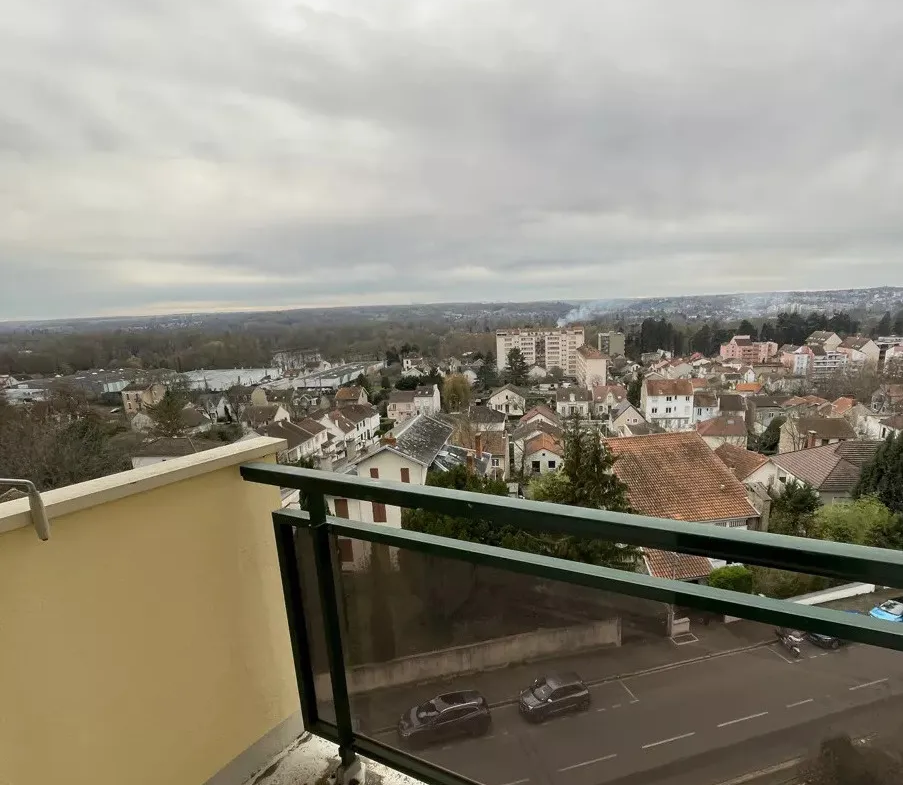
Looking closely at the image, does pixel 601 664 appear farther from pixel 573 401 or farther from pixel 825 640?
pixel 573 401

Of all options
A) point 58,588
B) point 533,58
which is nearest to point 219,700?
point 58,588

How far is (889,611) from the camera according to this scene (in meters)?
0.63

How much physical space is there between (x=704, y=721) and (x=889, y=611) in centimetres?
40

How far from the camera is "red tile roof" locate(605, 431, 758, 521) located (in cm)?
691

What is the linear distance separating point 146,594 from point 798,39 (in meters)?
7.72

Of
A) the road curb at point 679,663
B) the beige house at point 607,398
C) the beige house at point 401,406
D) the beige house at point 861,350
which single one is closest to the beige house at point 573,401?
the beige house at point 607,398

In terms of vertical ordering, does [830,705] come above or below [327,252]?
below

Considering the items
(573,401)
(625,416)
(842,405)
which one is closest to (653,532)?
(842,405)

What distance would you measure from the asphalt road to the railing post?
364 mm

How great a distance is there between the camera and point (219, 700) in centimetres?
129

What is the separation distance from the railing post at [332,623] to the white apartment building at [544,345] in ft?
39.7

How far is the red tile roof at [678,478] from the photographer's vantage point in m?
6.91

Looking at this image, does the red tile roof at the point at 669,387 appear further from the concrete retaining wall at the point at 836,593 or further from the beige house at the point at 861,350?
the concrete retaining wall at the point at 836,593

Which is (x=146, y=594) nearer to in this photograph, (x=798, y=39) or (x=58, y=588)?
(x=58, y=588)
